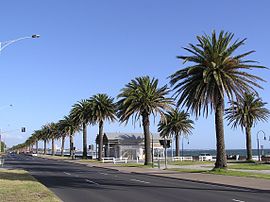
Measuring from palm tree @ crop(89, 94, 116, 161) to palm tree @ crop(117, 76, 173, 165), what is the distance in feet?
56.3

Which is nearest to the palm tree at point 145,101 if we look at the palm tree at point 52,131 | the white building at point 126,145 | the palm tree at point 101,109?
the palm tree at point 101,109

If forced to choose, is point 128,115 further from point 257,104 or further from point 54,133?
point 54,133

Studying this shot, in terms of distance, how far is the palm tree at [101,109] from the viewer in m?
73.3

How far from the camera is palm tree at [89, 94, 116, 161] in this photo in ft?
241

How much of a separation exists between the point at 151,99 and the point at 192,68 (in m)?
19.1

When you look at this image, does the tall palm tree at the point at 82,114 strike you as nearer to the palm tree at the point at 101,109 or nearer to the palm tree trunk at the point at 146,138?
the palm tree at the point at 101,109

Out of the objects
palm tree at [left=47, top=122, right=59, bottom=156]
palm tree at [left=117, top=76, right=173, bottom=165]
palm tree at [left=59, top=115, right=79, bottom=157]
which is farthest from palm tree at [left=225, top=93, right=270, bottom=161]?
palm tree at [left=47, top=122, right=59, bottom=156]

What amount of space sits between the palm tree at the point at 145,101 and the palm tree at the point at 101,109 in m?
17.2

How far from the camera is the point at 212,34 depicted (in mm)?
36125

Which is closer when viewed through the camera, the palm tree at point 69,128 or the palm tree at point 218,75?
the palm tree at point 218,75

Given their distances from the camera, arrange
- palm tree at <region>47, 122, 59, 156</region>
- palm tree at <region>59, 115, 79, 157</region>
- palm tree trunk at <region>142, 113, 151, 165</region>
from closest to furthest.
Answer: palm tree trunk at <region>142, 113, 151, 165</region> → palm tree at <region>59, 115, 79, 157</region> → palm tree at <region>47, 122, 59, 156</region>

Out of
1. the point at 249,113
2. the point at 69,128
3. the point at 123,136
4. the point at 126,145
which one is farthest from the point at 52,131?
the point at 249,113

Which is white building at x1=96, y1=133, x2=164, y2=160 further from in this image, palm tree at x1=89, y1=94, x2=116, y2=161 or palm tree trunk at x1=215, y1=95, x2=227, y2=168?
palm tree trunk at x1=215, y1=95, x2=227, y2=168

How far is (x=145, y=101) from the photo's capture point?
5416cm
